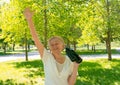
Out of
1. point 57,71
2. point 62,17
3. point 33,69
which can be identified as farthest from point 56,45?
point 33,69

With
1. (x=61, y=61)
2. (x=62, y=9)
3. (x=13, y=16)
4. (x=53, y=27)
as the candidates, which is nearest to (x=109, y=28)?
(x=53, y=27)

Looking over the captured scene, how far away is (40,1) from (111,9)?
9.84 metres

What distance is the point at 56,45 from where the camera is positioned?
13.4 ft

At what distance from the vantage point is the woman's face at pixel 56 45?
4074 millimetres

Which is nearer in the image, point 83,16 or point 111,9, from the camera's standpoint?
point 83,16

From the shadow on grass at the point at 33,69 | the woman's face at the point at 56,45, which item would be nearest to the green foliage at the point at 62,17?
the shadow on grass at the point at 33,69

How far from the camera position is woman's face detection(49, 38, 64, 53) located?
13.4 ft

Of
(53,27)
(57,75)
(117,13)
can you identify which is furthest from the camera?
(117,13)

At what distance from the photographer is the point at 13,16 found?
28.8 m

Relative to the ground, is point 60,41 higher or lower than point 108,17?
lower

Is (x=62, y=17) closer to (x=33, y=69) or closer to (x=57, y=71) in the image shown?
(x=33, y=69)

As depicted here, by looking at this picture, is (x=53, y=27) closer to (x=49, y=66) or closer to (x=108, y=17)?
(x=108, y=17)

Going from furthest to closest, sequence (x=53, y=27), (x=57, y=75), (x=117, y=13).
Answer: (x=117, y=13) → (x=53, y=27) → (x=57, y=75)

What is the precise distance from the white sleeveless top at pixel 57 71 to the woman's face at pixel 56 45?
0.36ft
